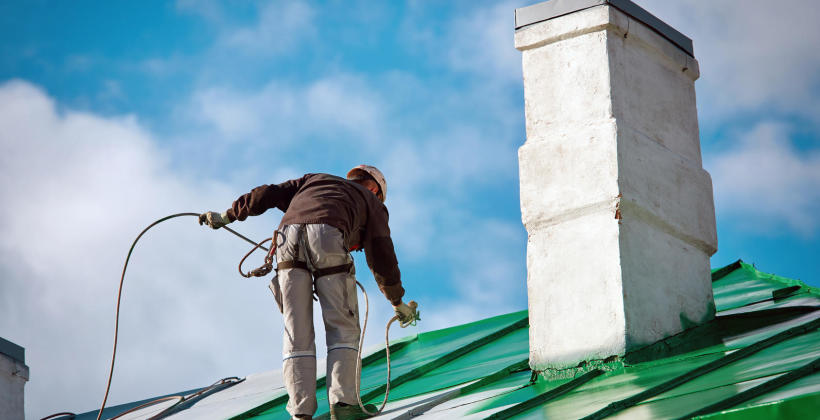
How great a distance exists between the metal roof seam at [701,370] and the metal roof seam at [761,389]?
1.64 ft

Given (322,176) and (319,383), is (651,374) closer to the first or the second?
(322,176)

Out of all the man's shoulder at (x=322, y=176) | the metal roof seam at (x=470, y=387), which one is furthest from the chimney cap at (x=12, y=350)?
the metal roof seam at (x=470, y=387)

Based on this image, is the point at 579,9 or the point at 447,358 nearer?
the point at 579,9

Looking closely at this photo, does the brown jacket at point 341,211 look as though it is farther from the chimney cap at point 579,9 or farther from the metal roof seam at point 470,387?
the chimney cap at point 579,9

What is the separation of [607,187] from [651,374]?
98 centimetres

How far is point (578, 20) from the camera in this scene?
19.1ft

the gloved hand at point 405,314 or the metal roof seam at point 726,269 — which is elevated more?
the metal roof seam at point 726,269

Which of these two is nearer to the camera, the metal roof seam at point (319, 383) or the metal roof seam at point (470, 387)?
the metal roof seam at point (470, 387)

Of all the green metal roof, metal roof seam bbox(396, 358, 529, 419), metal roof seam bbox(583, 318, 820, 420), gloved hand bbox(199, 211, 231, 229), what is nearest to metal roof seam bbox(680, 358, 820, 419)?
the green metal roof

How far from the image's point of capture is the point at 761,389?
404 centimetres

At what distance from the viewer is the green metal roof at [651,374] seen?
409 centimetres

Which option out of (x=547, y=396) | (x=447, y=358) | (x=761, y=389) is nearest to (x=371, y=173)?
(x=447, y=358)

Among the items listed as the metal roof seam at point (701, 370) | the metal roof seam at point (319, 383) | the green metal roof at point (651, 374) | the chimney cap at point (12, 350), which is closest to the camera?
the green metal roof at point (651, 374)

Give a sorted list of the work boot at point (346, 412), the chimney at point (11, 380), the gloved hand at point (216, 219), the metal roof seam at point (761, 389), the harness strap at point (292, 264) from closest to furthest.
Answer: the metal roof seam at point (761, 389) < the work boot at point (346, 412) < the harness strap at point (292, 264) < the gloved hand at point (216, 219) < the chimney at point (11, 380)
